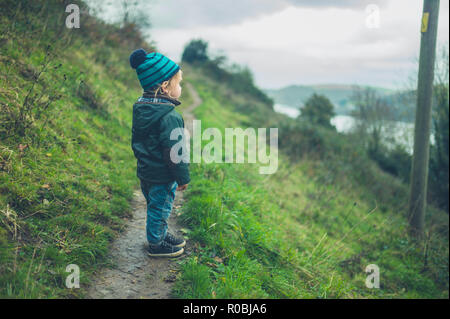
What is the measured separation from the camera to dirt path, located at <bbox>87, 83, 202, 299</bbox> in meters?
2.65

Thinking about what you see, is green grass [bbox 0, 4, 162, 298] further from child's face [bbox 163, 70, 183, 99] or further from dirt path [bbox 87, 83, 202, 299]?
child's face [bbox 163, 70, 183, 99]

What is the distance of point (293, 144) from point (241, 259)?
12685mm

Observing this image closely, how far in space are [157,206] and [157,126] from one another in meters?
0.85

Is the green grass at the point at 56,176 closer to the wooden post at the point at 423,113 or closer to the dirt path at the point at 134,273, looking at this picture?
the dirt path at the point at 134,273

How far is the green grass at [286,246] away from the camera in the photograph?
3133 mm

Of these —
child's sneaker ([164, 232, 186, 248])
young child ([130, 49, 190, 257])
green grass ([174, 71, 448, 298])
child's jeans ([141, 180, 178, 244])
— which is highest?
young child ([130, 49, 190, 257])

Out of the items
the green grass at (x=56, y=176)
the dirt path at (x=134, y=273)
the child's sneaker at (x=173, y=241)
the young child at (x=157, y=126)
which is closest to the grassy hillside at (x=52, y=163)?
the green grass at (x=56, y=176)

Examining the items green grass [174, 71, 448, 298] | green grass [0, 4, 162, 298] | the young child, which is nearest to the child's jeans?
the young child

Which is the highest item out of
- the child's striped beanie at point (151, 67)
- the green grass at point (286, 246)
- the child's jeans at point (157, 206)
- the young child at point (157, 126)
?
the child's striped beanie at point (151, 67)

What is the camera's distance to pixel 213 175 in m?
5.67

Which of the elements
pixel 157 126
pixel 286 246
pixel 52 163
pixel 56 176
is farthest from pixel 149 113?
pixel 286 246

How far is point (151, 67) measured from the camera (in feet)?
9.30

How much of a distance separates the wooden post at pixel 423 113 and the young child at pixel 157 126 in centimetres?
639

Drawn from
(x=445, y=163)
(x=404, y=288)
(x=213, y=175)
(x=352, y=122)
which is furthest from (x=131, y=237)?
(x=352, y=122)
